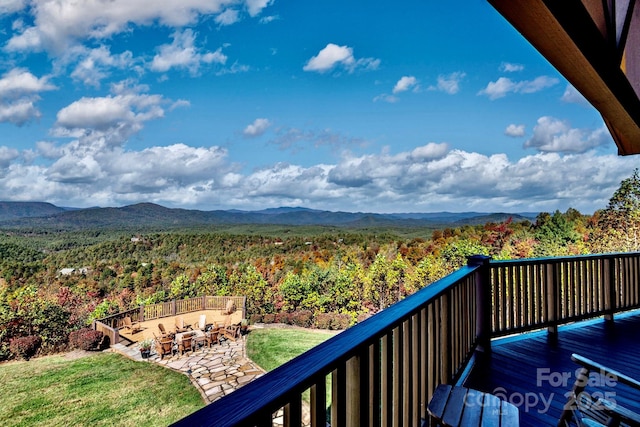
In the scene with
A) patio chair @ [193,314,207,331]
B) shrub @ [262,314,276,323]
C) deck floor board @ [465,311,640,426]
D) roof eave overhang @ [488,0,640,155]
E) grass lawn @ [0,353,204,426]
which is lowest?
grass lawn @ [0,353,204,426]

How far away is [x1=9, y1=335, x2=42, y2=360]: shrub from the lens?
1847 centimetres

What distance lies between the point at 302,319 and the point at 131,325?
9753 mm

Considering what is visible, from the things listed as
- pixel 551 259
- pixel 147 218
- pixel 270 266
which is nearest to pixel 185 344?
pixel 270 266

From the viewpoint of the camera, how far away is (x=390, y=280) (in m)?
22.1

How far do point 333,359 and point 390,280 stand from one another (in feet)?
72.1

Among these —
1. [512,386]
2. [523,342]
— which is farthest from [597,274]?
[512,386]

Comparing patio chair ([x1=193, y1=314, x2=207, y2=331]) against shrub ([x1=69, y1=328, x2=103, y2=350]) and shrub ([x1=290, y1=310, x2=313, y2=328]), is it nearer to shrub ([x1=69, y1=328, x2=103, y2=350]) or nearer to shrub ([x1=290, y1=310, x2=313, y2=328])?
shrub ([x1=69, y1=328, x2=103, y2=350])

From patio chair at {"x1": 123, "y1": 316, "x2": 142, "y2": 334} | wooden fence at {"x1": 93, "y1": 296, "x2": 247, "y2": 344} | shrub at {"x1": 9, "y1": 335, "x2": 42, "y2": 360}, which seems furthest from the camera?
shrub at {"x1": 9, "y1": 335, "x2": 42, "y2": 360}

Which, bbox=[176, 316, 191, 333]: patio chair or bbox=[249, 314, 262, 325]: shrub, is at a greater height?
bbox=[176, 316, 191, 333]: patio chair

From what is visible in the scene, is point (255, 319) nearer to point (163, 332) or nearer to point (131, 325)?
point (163, 332)

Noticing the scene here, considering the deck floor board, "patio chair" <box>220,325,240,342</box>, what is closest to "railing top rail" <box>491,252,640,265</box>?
the deck floor board

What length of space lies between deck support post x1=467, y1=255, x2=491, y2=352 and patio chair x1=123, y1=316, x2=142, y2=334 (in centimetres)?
1922

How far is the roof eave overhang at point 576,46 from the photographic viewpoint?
57.5 inches

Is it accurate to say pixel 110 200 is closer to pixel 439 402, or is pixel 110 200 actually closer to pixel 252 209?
pixel 252 209
